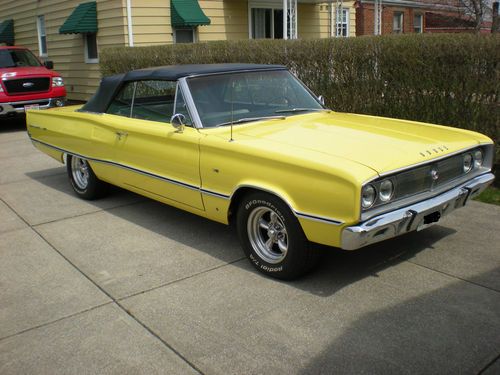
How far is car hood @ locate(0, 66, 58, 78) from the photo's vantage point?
501 inches

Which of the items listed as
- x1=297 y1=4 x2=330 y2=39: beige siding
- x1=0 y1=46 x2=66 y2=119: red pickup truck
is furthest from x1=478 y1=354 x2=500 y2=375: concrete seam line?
x1=297 y1=4 x2=330 y2=39: beige siding

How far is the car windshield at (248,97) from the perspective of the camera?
491cm

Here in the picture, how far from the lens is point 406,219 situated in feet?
12.5

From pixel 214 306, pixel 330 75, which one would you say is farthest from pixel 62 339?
pixel 330 75

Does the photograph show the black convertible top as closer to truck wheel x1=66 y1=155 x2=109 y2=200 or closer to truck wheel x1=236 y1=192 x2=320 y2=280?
truck wheel x1=66 y1=155 x2=109 y2=200

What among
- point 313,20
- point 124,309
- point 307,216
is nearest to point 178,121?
point 307,216

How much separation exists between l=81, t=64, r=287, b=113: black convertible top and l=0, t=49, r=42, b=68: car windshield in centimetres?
814

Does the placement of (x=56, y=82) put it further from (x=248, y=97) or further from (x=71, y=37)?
(x=248, y=97)

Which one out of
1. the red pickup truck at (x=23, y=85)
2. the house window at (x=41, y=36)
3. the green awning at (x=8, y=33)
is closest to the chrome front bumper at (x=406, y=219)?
the red pickup truck at (x=23, y=85)

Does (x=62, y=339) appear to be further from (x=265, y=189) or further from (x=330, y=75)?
(x=330, y=75)

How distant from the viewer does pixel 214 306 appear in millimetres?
3900

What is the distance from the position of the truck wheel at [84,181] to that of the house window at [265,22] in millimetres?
10769

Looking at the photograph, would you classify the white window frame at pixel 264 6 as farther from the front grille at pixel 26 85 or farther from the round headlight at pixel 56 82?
the front grille at pixel 26 85

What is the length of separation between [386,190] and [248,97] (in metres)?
1.85
